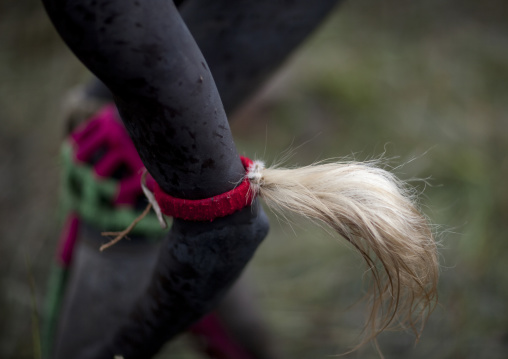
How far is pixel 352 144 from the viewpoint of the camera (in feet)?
5.14

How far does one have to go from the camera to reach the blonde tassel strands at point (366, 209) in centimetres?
38

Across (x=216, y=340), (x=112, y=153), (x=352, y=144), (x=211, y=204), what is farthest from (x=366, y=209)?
(x=352, y=144)

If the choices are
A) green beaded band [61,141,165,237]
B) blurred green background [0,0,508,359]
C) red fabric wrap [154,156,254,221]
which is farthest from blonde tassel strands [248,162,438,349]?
blurred green background [0,0,508,359]

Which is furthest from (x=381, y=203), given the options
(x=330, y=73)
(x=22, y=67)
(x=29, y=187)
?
(x=22, y=67)

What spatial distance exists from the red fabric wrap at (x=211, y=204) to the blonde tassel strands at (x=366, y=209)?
0.02 m

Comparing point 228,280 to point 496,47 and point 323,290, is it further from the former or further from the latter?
point 496,47

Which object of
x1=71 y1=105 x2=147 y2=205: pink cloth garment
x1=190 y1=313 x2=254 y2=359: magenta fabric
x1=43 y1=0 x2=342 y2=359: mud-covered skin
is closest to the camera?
x1=43 y1=0 x2=342 y2=359: mud-covered skin

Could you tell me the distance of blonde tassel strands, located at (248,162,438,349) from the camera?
0.38m

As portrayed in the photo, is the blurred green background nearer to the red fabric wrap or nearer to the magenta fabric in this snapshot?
the magenta fabric

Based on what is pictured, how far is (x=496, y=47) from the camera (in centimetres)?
198

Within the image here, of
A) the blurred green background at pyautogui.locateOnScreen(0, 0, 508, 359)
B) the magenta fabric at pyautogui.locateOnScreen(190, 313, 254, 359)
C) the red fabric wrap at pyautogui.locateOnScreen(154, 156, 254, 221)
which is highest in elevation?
the red fabric wrap at pyautogui.locateOnScreen(154, 156, 254, 221)

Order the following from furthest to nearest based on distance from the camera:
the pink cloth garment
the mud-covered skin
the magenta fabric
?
the magenta fabric
the pink cloth garment
the mud-covered skin

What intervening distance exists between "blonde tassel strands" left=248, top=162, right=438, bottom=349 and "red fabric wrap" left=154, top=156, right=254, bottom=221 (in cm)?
2

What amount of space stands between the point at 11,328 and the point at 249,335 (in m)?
0.60
